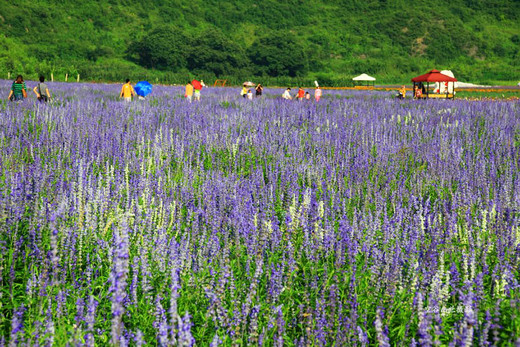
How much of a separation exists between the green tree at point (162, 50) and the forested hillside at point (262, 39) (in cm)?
14

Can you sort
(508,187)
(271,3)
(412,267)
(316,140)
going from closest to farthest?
(412,267) < (508,187) < (316,140) < (271,3)

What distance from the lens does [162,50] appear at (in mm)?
66625

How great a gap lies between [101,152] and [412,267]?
4.53 m

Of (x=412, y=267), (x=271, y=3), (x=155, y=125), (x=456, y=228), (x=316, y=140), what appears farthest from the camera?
(x=271, y=3)

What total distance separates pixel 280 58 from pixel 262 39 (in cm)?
667

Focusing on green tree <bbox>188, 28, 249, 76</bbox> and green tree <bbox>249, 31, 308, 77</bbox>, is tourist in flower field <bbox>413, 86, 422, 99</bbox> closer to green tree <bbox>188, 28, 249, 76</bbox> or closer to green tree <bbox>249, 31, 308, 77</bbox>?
green tree <bbox>188, 28, 249, 76</bbox>

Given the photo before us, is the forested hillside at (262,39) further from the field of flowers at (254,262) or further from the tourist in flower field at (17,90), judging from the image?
the field of flowers at (254,262)

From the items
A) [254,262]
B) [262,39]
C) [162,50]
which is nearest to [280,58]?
[262,39]

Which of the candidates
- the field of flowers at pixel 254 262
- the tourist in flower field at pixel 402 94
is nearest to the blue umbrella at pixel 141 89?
the tourist in flower field at pixel 402 94

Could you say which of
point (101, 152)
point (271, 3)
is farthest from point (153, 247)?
point (271, 3)

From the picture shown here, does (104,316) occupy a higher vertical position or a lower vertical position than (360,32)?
lower

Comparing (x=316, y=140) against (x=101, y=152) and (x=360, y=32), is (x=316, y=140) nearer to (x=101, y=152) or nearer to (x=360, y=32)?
(x=101, y=152)

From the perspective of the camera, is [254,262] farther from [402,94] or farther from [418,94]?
[402,94]

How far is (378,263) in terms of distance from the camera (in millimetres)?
3426
